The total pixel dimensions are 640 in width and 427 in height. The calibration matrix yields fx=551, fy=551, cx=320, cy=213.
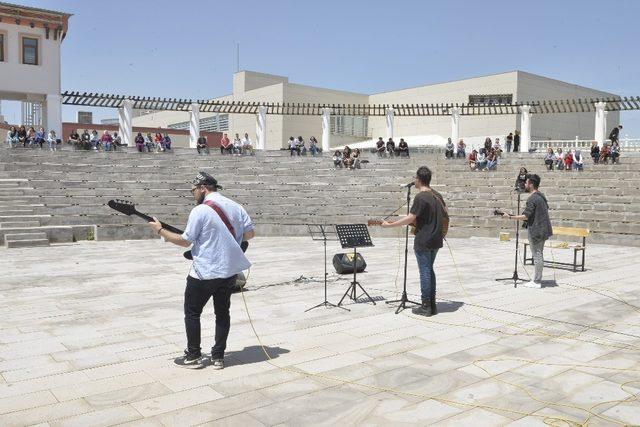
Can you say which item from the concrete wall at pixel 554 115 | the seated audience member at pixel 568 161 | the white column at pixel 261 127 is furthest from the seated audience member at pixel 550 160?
the concrete wall at pixel 554 115

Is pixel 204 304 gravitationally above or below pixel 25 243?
above

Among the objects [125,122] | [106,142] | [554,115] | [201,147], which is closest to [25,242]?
[106,142]

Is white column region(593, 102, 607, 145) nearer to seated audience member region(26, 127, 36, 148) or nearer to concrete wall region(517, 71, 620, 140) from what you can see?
concrete wall region(517, 71, 620, 140)

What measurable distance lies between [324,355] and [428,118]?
46.0 m

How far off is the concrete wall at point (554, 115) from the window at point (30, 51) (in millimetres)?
35033

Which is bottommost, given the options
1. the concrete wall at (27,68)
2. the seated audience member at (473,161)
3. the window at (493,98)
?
the seated audience member at (473,161)

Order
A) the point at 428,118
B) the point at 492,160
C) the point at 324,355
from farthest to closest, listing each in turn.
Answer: the point at 428,118, the point at 492,160, the point at 324,355

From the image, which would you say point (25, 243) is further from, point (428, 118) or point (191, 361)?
point (428, 118)

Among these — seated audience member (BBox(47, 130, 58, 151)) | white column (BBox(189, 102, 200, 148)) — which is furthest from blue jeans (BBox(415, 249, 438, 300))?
white column (BBox(189, 102, 200, 148))

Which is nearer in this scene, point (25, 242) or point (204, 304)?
point (204, 304)

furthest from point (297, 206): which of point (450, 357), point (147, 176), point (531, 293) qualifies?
point (450, 357)

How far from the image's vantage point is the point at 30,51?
89.8ft

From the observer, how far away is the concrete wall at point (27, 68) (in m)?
26.6

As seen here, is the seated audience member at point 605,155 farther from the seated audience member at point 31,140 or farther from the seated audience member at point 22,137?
the seated audience member at point 22,137
